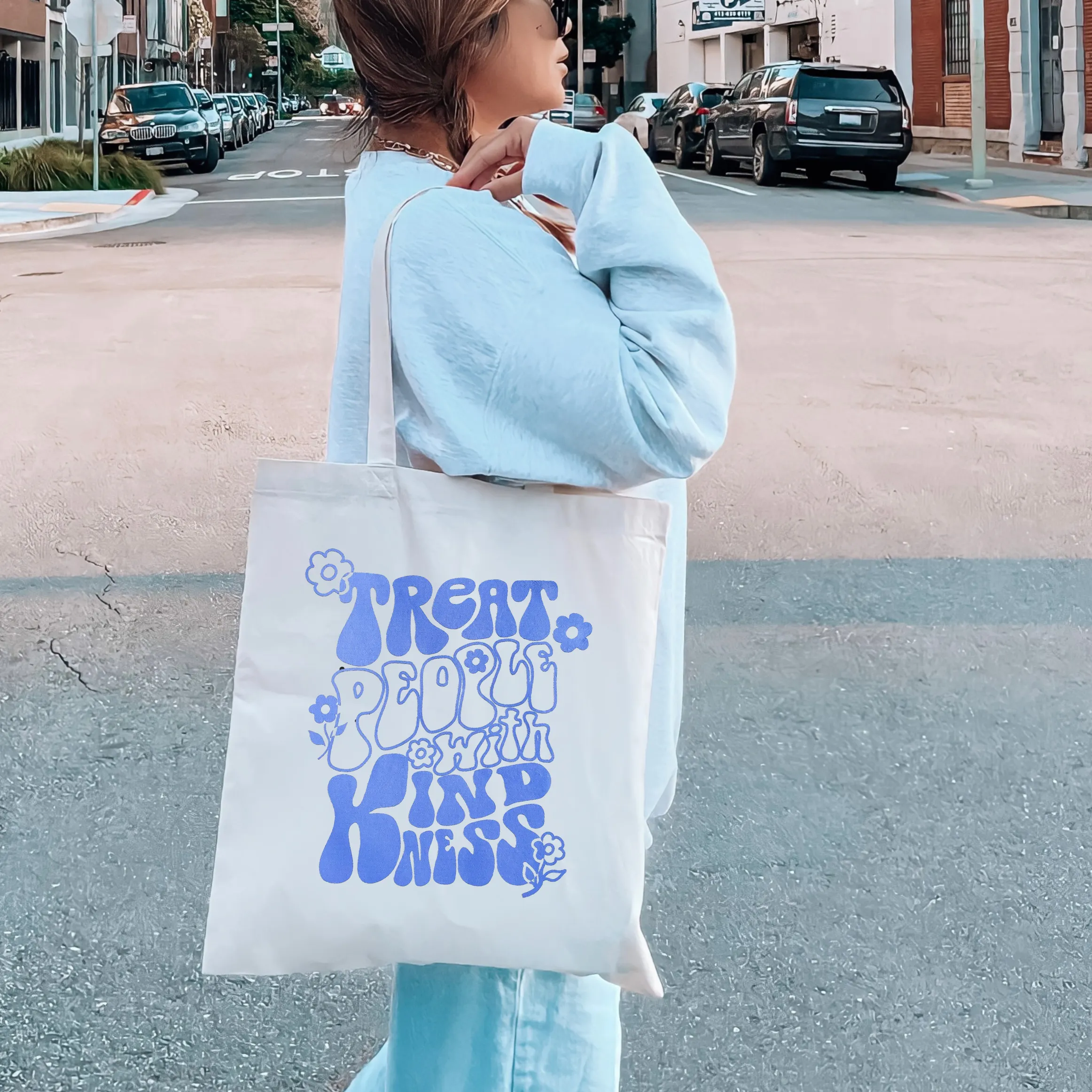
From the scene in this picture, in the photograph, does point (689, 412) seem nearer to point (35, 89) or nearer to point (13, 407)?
point (13, 407)

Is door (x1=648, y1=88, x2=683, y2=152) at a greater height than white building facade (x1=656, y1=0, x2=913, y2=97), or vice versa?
white building facade (x1=656, y1=0, x2=913, y2=97)

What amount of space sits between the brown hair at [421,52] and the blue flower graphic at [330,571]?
0.51 metres

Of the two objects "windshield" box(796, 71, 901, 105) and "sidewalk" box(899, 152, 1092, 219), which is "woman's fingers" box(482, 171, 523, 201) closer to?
"sidewalk" box(899, 152, 1092, 219)

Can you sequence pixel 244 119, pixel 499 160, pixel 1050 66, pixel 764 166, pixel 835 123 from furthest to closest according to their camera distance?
pixel 244 119
pixel 1050 66
pixel 764 166
pixel 835 123
pixel 499 160

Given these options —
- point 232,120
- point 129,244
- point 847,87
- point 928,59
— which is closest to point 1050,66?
point 928,59

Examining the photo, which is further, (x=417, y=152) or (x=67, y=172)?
(x=67, y=172)

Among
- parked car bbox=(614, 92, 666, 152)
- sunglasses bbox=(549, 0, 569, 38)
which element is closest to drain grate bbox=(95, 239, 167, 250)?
sunglasses bbox=(549, 0, 569, 38)

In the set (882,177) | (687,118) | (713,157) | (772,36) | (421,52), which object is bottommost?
(421,52)

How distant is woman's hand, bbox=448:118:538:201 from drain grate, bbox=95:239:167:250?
49.3ft

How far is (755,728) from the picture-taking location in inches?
159

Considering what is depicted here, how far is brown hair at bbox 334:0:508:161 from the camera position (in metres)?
1.62

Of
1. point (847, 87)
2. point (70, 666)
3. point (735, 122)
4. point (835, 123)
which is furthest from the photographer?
point (735, 122)

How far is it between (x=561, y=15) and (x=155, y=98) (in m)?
31.9

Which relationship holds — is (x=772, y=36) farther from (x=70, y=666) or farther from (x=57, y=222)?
(x=70, y=666)
